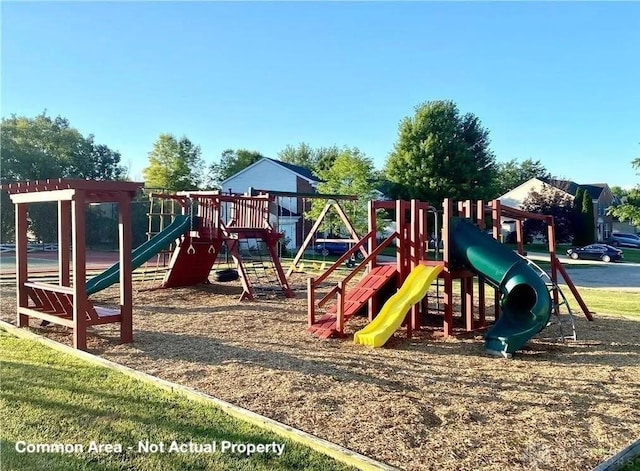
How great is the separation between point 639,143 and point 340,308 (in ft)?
40.8

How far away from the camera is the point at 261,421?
436 cm

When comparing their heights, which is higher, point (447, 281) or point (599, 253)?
point (447, 281)

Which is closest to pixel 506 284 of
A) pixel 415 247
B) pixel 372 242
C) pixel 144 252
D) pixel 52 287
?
pixel 415 247

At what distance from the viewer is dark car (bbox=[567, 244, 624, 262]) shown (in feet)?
117

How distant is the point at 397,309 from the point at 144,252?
674cm

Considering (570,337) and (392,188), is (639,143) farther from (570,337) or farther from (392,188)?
(392,188)

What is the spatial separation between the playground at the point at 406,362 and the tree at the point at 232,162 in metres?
52.5

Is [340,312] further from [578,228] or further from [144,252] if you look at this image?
[578,228]

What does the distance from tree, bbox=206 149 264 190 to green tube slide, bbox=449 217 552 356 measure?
5474 cm

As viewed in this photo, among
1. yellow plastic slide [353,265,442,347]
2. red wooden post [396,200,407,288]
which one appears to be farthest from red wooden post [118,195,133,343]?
red wooden post [396,200,407,288]

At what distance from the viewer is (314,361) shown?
6.48 metres

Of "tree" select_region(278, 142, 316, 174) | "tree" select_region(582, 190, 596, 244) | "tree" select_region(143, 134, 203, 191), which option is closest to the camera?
"tree" select_region(582, 190, 596, 244)

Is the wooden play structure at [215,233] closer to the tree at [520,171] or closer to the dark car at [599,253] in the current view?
the dark car at [599,253]

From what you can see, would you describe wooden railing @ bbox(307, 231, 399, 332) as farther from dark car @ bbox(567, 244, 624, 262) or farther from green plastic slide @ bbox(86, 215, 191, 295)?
dark car @ bbox(567, 244, 624, 262)
